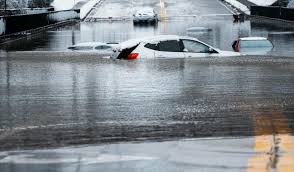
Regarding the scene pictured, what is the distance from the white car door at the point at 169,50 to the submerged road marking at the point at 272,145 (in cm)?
1120

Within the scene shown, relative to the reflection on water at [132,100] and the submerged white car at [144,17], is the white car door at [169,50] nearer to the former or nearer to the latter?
the reflection on water at [132,100]

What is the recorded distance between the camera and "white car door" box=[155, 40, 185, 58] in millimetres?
21422

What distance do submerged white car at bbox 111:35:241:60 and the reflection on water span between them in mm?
1656

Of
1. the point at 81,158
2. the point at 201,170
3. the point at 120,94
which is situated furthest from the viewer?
the point at 120,94

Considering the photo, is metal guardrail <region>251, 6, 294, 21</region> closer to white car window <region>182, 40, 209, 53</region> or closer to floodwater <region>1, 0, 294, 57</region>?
floodwater <region>1, 0, 294, 57</region>

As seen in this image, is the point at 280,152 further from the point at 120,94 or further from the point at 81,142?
the point at 120,94

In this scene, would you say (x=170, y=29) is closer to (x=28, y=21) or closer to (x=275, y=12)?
(x=28, y=21)

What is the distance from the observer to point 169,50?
70.9 ft

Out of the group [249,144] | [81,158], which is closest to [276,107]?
[249,144]

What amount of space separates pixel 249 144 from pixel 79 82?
25.7ft

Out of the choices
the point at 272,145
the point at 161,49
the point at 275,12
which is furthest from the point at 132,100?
the point at 275,12

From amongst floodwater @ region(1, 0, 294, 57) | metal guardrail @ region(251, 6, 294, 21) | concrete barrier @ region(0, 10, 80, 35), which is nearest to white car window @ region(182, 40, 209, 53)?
floodwater @ region(1, 0, 294, 57)

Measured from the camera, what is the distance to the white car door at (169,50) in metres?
21.4

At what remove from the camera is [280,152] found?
746 centimetres
